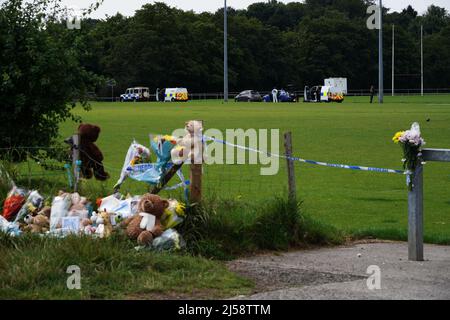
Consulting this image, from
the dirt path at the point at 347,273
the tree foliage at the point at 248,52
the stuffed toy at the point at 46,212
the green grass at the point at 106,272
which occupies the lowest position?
the dirt path at the point at 347,273

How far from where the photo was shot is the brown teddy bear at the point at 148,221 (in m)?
10.6

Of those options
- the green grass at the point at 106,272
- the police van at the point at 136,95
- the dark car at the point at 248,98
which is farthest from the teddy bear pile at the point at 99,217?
the police van at the point at 136,95

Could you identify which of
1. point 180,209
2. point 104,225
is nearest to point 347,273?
point 180,209

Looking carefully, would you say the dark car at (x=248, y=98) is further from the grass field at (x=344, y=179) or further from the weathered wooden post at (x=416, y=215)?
the weathered wooden post at (x=416, y=215)

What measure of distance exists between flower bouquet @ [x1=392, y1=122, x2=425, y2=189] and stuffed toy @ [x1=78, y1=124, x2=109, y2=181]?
5.16 meters

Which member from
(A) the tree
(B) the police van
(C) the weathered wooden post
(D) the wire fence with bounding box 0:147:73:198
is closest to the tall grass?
(C) the weathered wooden post

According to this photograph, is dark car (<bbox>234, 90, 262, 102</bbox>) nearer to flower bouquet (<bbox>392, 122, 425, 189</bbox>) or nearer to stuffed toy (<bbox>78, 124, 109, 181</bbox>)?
stuffed toy (<bbox>78, 124, 109, 181</bbox>)

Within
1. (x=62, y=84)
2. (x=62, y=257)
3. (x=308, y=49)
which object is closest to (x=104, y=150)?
(x=62, y=84)

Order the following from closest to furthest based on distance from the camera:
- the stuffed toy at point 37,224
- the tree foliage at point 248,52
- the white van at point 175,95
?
the stuffed toy at point 37,224, the white van at point 175,95, the tree foliage at point 248,52

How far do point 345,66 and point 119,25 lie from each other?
122 feet

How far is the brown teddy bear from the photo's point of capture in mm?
10648

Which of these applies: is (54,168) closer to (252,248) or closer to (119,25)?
(252,248)

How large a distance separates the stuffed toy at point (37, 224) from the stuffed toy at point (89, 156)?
2.54 m

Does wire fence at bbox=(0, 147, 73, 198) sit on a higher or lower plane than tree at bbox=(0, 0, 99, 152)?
lower
